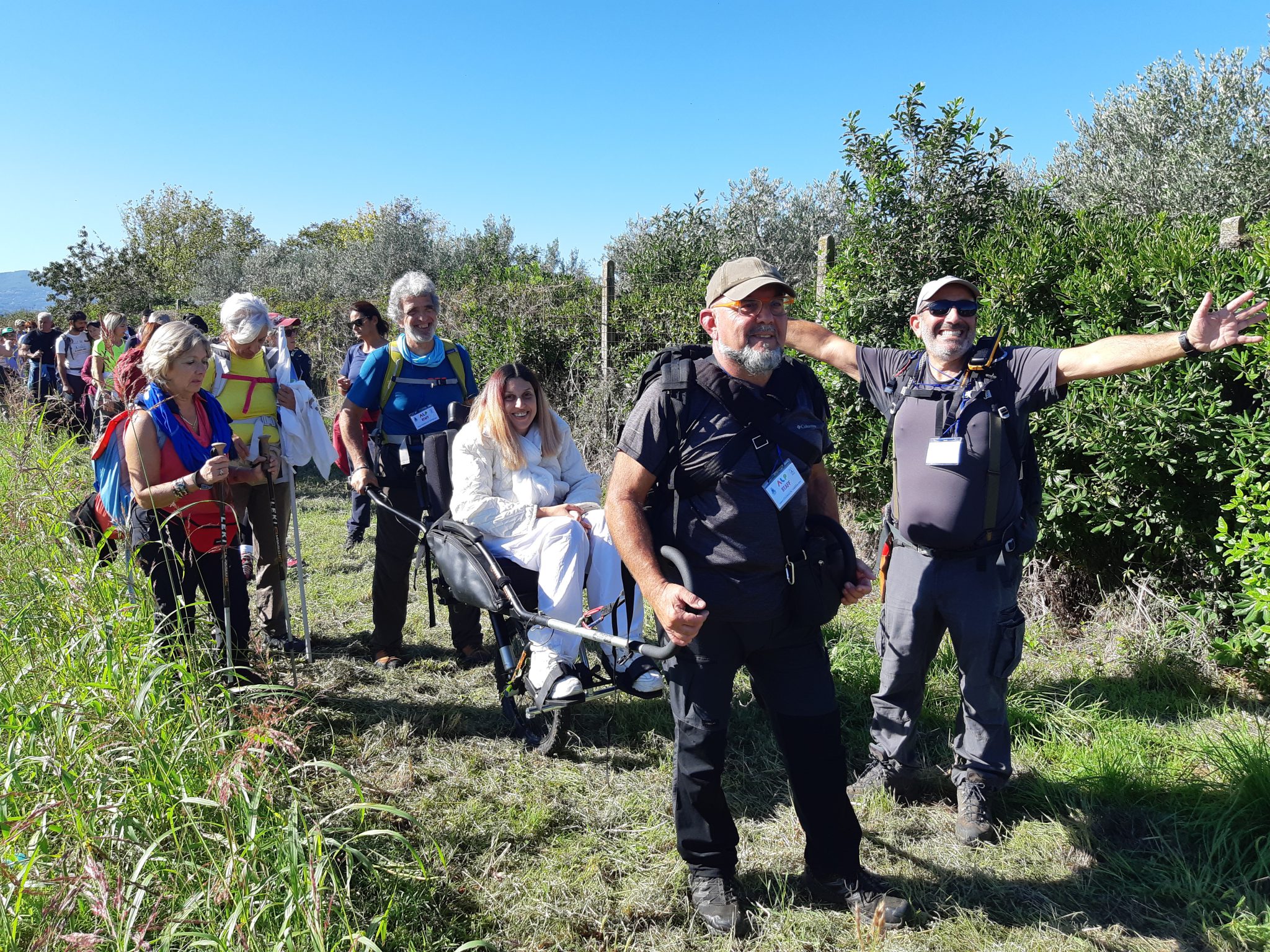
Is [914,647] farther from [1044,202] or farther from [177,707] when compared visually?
[1044,202]

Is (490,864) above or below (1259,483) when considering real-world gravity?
below

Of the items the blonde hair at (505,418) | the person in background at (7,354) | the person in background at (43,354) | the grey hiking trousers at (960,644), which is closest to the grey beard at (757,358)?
the grey hiking trousers at (960,644)

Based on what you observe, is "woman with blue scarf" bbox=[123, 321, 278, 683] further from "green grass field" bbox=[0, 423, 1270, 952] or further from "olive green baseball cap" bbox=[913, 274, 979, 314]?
"olive green baseball cap" bbox=[913, 274, 979, 314]

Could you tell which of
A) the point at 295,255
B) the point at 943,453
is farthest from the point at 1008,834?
the point at 295,255

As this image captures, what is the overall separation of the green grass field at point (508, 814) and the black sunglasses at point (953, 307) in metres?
1.91

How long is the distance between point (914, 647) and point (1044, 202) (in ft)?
11.2

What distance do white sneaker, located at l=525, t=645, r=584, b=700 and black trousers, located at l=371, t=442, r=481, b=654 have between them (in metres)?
1.30

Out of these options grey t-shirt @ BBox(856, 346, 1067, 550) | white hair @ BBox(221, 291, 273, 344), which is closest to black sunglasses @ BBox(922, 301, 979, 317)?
grey t-shirt @ BBox(856, 346, 1067, 550)

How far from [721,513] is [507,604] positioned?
4.80 feet

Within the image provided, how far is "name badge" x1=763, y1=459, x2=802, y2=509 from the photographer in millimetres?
2572

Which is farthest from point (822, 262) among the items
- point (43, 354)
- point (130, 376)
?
point (43, 354)

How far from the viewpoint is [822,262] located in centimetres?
628

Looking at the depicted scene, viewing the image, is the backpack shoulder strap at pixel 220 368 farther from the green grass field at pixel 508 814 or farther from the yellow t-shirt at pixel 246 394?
the green grass field at pixel 508 814

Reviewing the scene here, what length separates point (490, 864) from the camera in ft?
9.85
